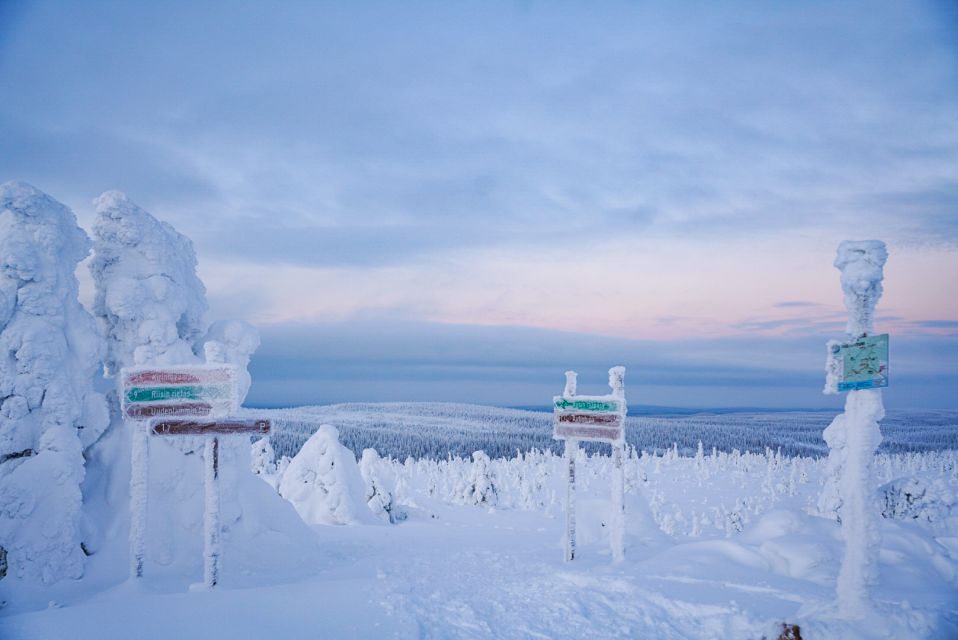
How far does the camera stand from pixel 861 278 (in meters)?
7.96

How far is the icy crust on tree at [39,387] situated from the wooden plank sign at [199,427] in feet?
7.64

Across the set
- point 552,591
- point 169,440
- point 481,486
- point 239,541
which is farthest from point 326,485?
point 552,591

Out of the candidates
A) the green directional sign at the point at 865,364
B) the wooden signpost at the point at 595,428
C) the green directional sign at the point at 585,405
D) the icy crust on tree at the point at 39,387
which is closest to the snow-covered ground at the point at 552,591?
→ the wooden signpost at the point at 595,428

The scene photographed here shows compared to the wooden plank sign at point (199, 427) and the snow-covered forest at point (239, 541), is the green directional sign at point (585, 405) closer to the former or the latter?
the snow-covered forest at point (239, 541)

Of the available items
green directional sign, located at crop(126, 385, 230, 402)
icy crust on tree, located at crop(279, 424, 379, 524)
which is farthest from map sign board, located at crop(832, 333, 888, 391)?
icy crust on tree, located at crop(279, 424, 379, 524)

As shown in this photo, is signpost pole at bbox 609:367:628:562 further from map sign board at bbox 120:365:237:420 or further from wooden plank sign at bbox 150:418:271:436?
map sign board at bbox 120:365:237:420

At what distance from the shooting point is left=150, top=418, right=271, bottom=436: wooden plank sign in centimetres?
1033

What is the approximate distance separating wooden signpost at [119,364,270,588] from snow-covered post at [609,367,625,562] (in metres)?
7.77

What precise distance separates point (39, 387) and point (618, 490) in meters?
11.9

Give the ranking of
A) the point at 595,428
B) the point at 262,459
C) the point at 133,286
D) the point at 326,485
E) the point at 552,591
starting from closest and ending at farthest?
the point at 552,591
the point at 595,428
the point at 133,286
the point at 326,485
the point at 262,459

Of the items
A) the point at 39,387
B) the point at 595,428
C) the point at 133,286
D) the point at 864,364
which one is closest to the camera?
the point at 864,364

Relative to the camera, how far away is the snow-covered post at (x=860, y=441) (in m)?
7.83

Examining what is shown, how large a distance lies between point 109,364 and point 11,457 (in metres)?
3.16

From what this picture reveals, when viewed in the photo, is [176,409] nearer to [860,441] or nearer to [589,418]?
[589,418]
